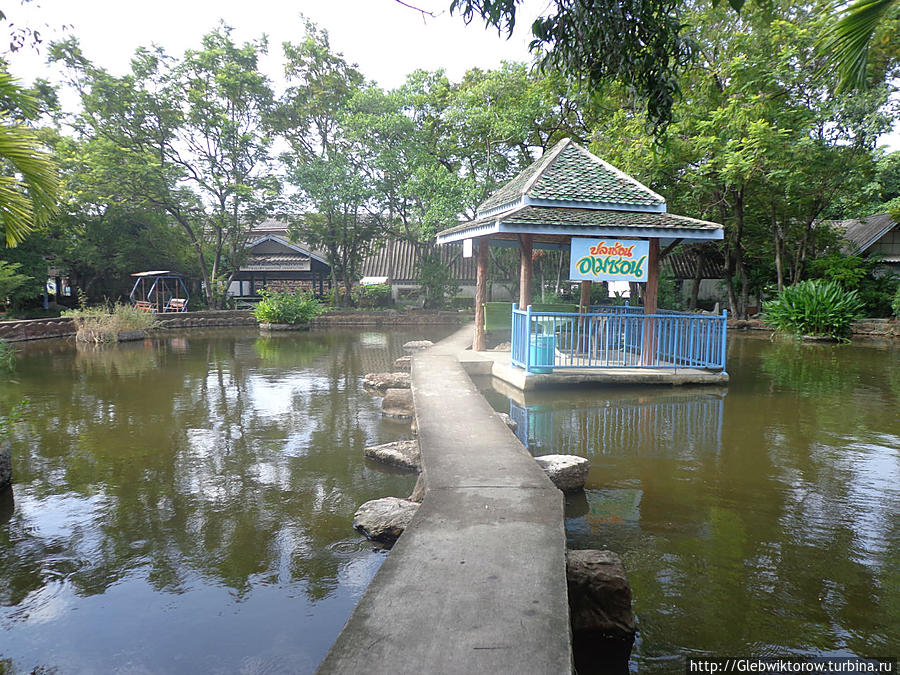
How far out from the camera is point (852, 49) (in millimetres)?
4926

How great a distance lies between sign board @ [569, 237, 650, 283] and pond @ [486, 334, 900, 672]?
203cm

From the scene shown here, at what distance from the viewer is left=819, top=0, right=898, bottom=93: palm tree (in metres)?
4.49

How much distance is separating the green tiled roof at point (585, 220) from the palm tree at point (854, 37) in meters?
4.42

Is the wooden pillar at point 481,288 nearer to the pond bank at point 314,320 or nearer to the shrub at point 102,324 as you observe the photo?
the shrub at point 102,324

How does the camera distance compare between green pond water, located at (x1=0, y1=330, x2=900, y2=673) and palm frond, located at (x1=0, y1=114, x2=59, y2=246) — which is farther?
palm frond, located at (x1=0, y1=114, x2=59, y2=246)

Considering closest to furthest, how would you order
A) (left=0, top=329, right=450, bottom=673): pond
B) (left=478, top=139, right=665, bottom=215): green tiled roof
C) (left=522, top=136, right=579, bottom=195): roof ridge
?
(left=0, top=329, right=450, bottom=673): pond, (left=478, top=139, right=665, bottom=215): green tiled roof, (left=522, top=136, right=579, bottom=195): roof ridge

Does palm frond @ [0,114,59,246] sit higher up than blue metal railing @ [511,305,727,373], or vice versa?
palm frond @ [0,114,59,246]

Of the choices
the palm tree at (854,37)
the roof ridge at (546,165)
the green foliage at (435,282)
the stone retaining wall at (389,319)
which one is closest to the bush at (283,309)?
the stone retaining wall at (389,319)

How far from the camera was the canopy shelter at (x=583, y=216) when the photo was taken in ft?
31.7

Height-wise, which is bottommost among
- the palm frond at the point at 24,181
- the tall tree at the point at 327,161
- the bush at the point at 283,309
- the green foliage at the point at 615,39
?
the bush at the point at 283,309

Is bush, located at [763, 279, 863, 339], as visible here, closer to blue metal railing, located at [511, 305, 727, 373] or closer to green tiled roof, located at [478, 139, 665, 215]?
blue metal railing, located at [511, 305, 727, 373]

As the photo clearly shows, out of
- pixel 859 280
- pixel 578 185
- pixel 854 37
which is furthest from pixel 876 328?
pixel 854 37

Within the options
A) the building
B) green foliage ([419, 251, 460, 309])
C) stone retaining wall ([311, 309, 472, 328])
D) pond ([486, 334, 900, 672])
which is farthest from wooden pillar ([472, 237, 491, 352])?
the building

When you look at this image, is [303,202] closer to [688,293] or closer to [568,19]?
[688,293]
